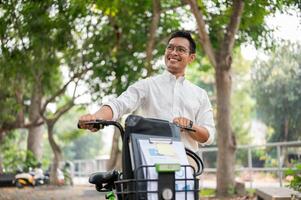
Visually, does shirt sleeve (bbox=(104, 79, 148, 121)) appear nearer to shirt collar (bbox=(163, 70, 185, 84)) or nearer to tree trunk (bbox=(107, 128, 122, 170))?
shirt collar (bbox=(163, 70, 185, 84))

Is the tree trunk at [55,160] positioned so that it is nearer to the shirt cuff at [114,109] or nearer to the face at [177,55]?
the face at [177,55]

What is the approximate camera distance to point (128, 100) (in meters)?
2.44

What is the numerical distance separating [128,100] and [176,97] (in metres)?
0.29

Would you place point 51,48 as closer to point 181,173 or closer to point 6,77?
point 6,77

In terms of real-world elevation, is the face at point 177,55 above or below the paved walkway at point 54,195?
above

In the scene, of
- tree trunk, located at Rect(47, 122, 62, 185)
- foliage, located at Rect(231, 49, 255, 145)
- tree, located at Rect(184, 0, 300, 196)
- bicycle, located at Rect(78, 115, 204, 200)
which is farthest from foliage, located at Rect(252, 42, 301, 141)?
foliage, located at Rect(231, 49, 255, 145)

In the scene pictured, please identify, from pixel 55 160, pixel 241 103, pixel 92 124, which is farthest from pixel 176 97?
pixel 241 103

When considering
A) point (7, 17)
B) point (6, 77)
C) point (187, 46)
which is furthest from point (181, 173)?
point (6, 77)

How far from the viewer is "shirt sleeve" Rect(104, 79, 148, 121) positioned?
2344 millimetres

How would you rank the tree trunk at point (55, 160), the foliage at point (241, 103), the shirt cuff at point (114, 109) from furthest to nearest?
the foliage at point (241, 103) < the tree trunk at point (55, 160) < the shirt cuff at point (114, 109)

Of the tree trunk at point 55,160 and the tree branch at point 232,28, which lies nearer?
the tree branch at point 232,28

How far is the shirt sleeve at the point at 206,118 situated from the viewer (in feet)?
8.13

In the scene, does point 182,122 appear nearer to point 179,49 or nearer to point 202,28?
point 179,49

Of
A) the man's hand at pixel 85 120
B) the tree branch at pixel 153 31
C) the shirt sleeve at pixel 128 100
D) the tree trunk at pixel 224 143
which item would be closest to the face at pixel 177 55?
the shirt sleeve at pixel 128 100
